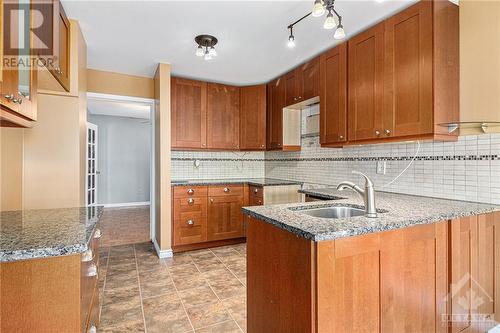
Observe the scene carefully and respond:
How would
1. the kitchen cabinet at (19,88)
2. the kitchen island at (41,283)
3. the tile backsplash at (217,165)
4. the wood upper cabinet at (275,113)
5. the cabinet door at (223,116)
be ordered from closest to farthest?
1. the kitchen island at (41,283)
2. the kitchen cabinet at (19,88)
3. the wood upper cabinet at (275,113)
4. the cabinet door at (223,116)
5. the tile backsplash at (217,165)

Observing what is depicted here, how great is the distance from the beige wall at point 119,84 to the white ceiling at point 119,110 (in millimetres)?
1635

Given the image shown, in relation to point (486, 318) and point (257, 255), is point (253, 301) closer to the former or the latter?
point (257, 255)

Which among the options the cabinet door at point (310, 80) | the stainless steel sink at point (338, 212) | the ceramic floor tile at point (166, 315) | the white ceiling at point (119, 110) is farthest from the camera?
the white ceiling at point (119, 110)

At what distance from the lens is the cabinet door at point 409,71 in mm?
1959

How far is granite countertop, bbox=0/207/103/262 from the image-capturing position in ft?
3.02

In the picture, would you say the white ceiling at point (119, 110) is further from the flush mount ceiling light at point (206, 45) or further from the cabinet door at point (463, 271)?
the cabinet door at point (463, 271)

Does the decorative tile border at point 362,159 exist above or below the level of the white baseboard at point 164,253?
above

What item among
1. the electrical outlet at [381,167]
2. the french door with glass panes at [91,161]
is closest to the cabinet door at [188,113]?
the electrical outlet at [381,167]

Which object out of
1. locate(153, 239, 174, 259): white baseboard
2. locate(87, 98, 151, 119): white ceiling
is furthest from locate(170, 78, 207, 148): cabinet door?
locate(87, 98, 151, 119): white ceiling

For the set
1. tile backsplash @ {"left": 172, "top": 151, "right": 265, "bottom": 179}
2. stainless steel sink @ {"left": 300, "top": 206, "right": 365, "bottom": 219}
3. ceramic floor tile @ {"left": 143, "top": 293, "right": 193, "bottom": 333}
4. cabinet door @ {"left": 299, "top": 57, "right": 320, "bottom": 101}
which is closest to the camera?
stainless steel sink @ {"left": 300, "top": 206, "right": 365, "bottom": 219}

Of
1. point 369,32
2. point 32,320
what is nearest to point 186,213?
point 32,320

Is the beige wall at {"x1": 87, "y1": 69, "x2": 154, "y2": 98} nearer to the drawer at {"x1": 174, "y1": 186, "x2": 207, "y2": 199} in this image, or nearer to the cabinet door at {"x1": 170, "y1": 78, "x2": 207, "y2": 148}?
the cabinet door at {"x1": 170, "y1": 78, "x2": 207, "y2": 148}

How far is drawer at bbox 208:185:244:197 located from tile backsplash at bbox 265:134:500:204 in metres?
1.16

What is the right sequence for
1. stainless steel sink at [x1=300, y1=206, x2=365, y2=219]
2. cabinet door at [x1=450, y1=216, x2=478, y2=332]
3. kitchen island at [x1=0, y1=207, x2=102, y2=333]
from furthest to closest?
1. stainless steel sink at [x1=300, y1=206, x2=365, y2=219]
2. cabinet door at [x1=450, y1=216, x2=478, y2=332]
3. kitchen island at [x1=0, y1=207, x2=102, y2=333]
